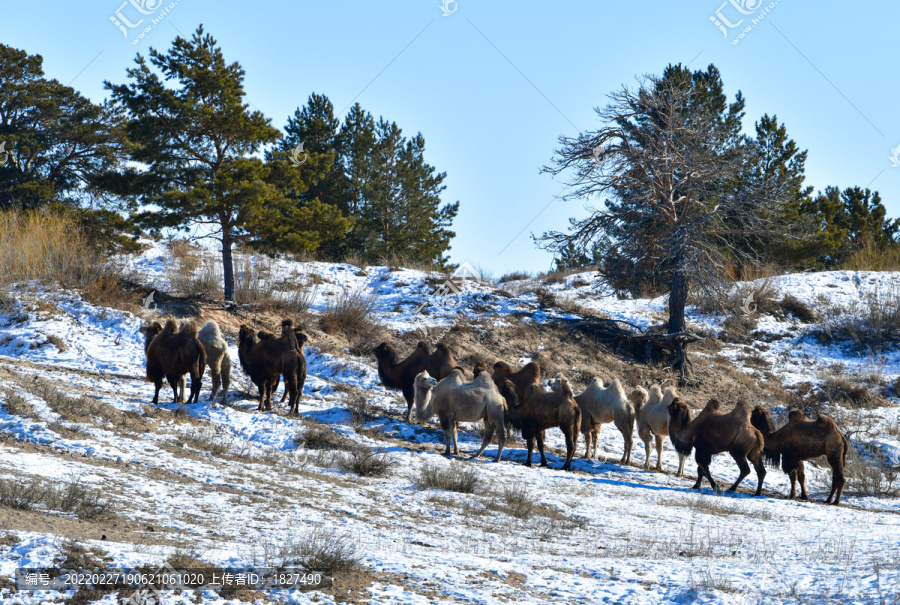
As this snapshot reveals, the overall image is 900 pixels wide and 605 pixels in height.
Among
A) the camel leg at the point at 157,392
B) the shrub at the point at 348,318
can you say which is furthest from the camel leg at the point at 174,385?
the shrub at the point at 348,318

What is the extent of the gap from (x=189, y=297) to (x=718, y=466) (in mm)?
16532

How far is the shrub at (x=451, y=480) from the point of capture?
1129 cm

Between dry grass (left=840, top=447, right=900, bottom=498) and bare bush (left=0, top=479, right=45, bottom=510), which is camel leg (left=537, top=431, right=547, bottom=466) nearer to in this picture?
dry grass (left=840, top=447, right=900, bottom=498)

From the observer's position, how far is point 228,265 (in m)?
24.8

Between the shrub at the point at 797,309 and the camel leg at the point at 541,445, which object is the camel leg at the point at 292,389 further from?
the shrub at the point at 797,309

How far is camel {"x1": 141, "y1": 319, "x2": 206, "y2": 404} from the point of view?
1469cm

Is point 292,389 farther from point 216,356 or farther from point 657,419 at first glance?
point 657,419

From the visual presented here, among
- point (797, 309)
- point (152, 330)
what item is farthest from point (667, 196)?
point (152, 330)

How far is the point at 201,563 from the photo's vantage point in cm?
612

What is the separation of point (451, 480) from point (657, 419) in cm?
593

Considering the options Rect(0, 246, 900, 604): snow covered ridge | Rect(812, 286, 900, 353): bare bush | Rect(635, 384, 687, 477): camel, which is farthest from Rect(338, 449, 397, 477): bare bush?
Rect(812, 286, 900, 353): bare bush

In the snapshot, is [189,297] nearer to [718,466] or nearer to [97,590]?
[718,466]

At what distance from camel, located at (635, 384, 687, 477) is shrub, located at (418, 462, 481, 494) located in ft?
16.8

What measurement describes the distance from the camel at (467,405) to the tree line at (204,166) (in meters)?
11.3
